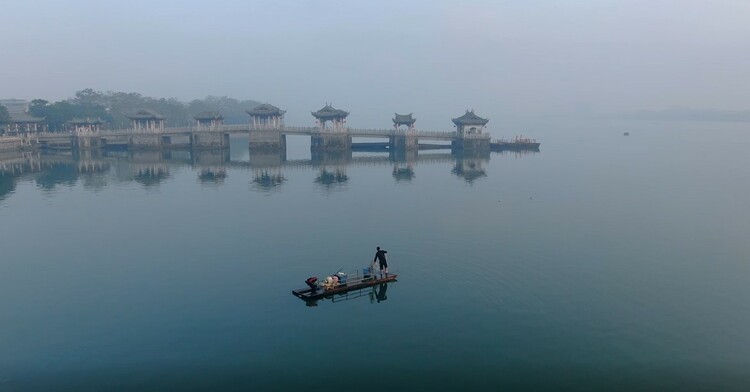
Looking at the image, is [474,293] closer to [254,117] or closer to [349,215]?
[349,215]

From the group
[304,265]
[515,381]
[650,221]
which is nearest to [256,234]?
[304,265]

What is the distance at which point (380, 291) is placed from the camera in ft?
63.0

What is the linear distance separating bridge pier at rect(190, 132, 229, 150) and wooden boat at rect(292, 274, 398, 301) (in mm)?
59714

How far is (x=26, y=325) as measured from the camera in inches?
629

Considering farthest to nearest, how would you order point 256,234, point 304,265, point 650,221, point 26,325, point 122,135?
point 122,135
point 650,221
point 256,234
point 304,265
point 26,325

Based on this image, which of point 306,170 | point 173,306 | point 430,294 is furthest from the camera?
point 306,170

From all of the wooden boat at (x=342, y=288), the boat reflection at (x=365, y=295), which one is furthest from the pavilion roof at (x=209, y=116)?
the boat reflection at (x=365, y=295)

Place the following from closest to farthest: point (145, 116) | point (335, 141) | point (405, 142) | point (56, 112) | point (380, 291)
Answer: point (380, 291) < point (335, 141) < point (405, 142) < point (145, 116) < point (56, 112)

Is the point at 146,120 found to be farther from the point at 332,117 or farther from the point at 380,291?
the point at 380,291

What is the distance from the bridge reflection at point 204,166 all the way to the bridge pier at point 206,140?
135cm

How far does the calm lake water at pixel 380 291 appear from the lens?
1341 cm

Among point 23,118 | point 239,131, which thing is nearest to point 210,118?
point 239,131

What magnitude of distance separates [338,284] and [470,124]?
59.7 meters

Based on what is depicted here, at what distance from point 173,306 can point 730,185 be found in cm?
4471
